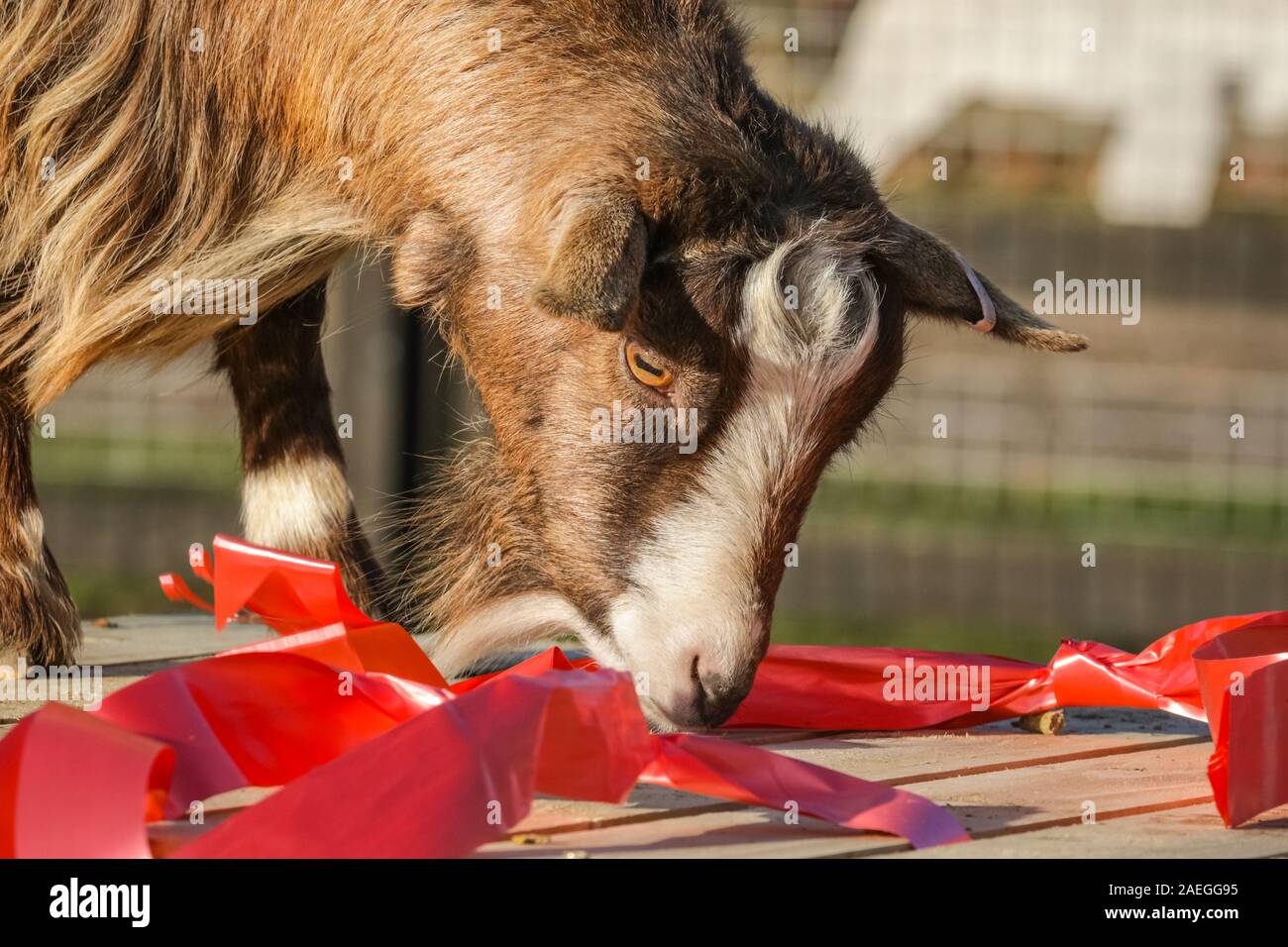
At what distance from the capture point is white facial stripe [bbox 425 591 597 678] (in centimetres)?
326

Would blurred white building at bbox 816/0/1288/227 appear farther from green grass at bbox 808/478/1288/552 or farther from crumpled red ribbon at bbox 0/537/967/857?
crumpled red ribbon at bbox 0/537/967/857

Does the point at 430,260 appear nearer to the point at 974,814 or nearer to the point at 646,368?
the point at 646,368

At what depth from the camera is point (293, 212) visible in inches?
145

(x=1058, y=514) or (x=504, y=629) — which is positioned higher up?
(x=1058, y=514)

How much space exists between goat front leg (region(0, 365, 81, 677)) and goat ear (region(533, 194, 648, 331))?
150 cm

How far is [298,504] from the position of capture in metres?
4.25

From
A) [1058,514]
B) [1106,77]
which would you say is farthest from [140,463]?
[1106,77]

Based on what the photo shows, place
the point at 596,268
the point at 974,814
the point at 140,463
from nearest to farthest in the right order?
the point at 974,814
the point at 596,268
the point at 140,463

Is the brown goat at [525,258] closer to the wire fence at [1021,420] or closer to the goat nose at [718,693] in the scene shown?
the goat nose at [718,693]

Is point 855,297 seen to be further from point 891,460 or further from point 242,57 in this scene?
point 891,460

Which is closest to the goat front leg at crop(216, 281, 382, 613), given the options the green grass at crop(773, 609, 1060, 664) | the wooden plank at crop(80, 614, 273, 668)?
the wooden plank at crop(80, 614, 273, 668)

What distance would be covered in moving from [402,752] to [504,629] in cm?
118

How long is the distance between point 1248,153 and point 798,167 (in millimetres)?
6961

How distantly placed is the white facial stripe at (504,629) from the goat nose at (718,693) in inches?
8.8
